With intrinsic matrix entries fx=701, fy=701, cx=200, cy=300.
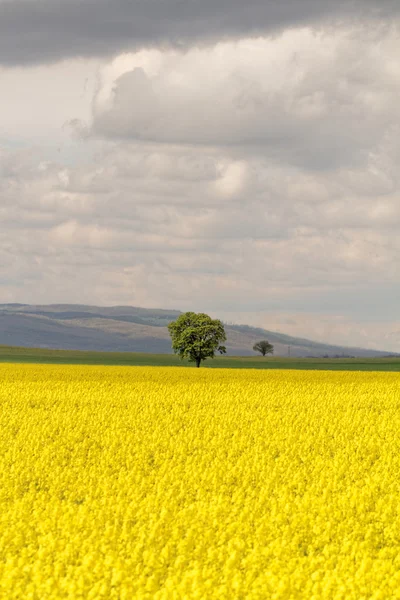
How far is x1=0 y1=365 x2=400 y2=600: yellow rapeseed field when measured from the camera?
11.1 meters

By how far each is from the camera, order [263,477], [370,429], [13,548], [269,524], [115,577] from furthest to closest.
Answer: [370,429] < [263,477] < [269,524] < [13,548] < [115,577]

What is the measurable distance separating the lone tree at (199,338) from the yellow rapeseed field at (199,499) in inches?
1984

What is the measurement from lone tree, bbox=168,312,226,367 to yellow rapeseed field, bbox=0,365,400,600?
5040cm

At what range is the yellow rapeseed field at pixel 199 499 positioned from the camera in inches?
437

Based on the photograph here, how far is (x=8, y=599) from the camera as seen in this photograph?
1087 centimetres

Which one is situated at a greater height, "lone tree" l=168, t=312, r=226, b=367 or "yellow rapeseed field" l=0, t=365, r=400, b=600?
"lone tree" l=168, t=312, r=226, b=367

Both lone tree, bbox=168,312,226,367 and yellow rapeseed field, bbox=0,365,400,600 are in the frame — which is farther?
lone tree, bbox=168,312,226,367

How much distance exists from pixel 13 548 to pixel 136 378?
133 ft

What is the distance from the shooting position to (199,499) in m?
17.0

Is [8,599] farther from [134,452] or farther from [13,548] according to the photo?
[134,452]

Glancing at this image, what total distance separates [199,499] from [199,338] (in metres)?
69.9

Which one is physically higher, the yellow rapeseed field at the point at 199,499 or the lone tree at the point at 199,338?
the lone tree at the point at 199,338

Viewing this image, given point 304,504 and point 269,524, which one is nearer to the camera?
point 269,524

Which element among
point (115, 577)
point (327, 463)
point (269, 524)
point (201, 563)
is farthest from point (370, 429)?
point (115, 577)
